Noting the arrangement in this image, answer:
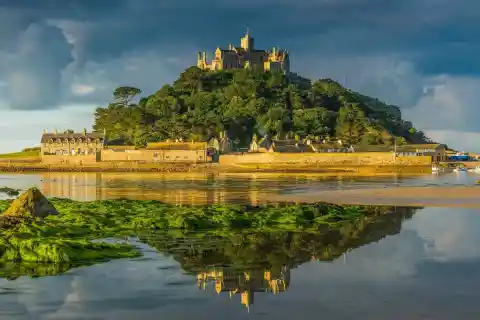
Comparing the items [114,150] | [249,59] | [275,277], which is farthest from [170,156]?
[275,277]

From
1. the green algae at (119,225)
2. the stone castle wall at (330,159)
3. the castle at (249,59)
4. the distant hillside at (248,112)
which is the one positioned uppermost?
the castle at (249,59)

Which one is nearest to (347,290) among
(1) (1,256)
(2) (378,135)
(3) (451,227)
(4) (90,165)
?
(1) (1,256)

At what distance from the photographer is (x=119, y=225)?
68.5ft

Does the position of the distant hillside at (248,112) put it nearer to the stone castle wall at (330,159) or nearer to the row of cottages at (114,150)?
the row of cottages at (114,150)

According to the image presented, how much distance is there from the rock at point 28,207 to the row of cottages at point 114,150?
254 ft

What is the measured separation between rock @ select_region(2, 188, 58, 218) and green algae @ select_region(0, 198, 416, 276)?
0.41 metres

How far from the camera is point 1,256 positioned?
48.2ft

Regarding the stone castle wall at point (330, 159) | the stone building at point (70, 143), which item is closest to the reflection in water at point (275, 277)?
the stone castle wall at point (330, 159)

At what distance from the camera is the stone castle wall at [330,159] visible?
92625 millimetres

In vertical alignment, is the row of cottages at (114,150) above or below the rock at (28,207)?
above

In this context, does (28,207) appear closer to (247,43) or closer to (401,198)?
(401,198)

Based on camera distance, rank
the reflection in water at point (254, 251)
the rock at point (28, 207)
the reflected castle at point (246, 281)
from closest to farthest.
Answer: the reflected castle at point (246, 281) → the reflection in water at point (254, 251) → the rock at point (28, 207)

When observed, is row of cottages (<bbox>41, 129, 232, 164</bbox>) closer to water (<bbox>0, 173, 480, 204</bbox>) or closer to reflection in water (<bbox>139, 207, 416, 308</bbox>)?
water (<bbox>0, 173, 480, 204</bbox>)

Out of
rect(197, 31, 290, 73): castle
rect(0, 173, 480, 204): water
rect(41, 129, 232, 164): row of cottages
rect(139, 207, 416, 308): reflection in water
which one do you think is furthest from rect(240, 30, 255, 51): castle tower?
rect(139, 207, 416, 308): reflection in water
